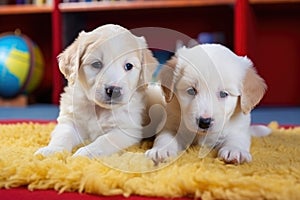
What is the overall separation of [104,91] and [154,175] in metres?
Result: 0.31

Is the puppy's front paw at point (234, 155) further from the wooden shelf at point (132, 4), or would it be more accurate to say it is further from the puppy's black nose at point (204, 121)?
the wooden shelf at point (132, 4)

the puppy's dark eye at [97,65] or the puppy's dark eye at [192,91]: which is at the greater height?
the puppy's dark eye at [97,65]

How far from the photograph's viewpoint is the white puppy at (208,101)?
1.15 metres

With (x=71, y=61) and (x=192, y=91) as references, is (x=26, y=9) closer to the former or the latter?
(x=71, y=61)

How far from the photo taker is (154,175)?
0.97 metres

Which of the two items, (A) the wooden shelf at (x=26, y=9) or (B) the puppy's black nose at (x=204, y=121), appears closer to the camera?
(B) the puppy's black nose at (x=204, y=121)

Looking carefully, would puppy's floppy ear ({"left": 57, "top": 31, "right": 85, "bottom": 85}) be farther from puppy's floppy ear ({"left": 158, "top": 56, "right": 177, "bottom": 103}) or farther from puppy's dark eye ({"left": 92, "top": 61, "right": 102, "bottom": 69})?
puppy's floppy ear ({"left": 158, "top": 56, "right": 177, "bottom": 103})

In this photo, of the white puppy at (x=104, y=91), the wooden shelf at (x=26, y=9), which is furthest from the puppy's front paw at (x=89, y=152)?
the wooden shelf at (x=26, y=9)

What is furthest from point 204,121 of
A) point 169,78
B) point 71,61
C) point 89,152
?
point 71,61

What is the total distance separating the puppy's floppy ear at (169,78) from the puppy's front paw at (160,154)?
0.51ft

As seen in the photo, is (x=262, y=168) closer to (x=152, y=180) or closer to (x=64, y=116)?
(x=152, y=180)

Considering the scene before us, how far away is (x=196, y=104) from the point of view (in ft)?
3.78

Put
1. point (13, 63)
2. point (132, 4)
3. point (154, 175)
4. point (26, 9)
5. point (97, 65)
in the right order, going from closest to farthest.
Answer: point (154, 175) → point (97, 65) → point (13, 63) → point (132, 4) → point (26, 9)

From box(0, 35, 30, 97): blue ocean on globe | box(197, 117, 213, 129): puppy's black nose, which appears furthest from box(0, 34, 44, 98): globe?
box(197, 117, 213, 129): puppy's black nose
